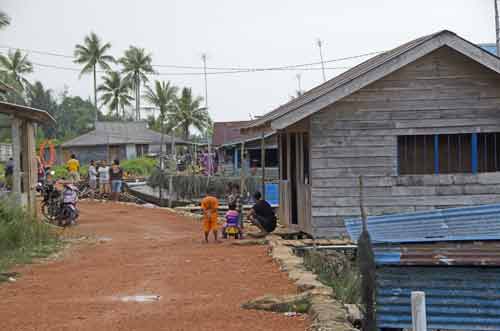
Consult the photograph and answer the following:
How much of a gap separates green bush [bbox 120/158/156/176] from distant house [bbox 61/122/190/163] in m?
3.49

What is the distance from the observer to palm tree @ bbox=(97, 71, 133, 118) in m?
67.9

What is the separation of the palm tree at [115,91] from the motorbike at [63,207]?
155 feet

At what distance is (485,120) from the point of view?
48.7 ft

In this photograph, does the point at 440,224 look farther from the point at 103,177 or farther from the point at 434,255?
the point at 103,177

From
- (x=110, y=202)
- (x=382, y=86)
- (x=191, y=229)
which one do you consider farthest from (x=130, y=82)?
(x=382, y=86)

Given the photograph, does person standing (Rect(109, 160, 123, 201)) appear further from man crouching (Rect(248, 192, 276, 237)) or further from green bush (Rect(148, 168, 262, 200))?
man crouching (Rect(248, 192, 276, 237))

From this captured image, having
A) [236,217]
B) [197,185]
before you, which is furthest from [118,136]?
[236,217]

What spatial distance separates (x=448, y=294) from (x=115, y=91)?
6255 centimetres

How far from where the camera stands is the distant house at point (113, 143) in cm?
5597

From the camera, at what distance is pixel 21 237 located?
14.8m

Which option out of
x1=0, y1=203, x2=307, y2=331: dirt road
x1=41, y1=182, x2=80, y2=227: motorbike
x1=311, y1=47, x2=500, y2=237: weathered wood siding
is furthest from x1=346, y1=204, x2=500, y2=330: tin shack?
x1=41, y1=182, x2=80, y2=227: motorbike

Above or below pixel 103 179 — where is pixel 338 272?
below

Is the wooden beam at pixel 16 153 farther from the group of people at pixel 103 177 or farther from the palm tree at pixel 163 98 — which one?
the palm tree at pixel 163 98

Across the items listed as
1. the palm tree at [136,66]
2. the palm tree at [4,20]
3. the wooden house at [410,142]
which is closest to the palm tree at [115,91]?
the palm tree at [136,66]
